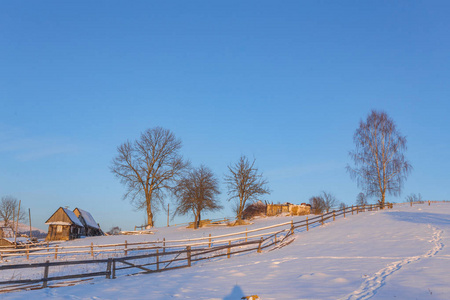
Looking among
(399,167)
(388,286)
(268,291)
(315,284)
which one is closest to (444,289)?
(388,286)

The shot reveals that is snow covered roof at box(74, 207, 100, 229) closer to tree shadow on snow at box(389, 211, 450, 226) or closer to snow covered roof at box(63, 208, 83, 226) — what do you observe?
snow covered roof at box(63, 208, 83, 226)

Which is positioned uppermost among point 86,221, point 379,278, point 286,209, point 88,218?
point 286,209

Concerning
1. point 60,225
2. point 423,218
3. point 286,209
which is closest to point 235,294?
point 423,218

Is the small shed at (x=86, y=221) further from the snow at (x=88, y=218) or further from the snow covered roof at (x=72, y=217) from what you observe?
the snow covered roof at (x=72, y=217)

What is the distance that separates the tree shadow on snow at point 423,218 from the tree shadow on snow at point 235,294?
2237cm

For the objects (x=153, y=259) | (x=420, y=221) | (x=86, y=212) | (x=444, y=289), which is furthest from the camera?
(x=86, y=212)

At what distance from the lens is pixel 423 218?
32.3m

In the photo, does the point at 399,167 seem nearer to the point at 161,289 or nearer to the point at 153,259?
the point at 153,259

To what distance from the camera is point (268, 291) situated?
37.4ft

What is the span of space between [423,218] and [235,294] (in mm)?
26551

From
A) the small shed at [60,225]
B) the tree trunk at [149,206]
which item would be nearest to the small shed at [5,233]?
the small shed at [60,225]

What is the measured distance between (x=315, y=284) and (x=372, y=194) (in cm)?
3465

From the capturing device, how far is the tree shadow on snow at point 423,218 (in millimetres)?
29847

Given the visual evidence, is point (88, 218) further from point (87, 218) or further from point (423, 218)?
point (423, 218)
